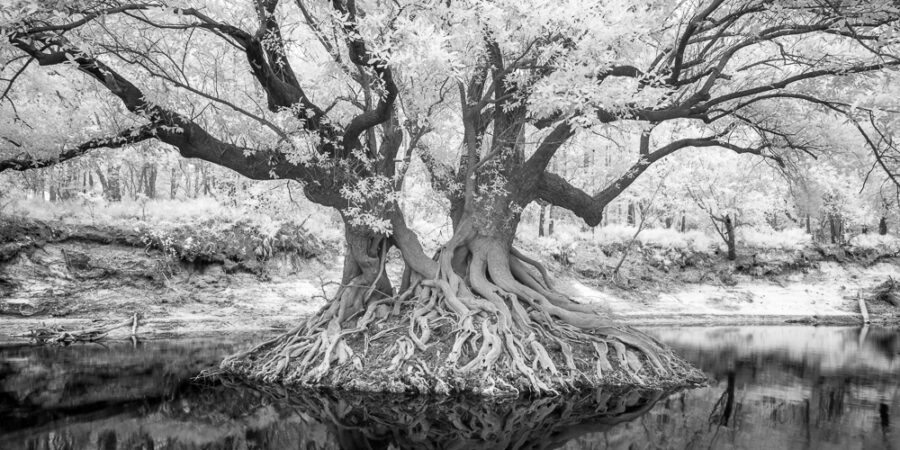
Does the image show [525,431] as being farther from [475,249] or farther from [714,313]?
[714,313]

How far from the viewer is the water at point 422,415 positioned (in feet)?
21.0

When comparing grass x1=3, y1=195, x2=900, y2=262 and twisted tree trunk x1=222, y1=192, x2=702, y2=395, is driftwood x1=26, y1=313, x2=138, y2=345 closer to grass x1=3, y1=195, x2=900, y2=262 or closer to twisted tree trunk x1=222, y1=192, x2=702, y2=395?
grass x1=3, y1=195, x2=900, y2=262

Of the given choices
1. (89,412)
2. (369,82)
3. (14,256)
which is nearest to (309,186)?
(369,82)

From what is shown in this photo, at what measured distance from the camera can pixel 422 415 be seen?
7227 mm

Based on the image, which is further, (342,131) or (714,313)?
(714,313)

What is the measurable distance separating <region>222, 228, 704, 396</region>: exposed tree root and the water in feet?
1.38

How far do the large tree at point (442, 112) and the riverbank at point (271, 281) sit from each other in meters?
2.55

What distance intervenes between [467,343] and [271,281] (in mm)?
11581

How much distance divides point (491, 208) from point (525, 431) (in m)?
5.01

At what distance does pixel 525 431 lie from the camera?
21.7 ft

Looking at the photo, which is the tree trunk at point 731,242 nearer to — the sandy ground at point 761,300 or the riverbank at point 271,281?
the riverbank at point 271,281

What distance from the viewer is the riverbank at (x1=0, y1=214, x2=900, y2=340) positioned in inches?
607

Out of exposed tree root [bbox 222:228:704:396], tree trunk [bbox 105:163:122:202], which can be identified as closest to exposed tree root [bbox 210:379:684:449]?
exposed tree root [bbox 222:228:704:396]

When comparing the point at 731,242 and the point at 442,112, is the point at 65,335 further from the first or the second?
the point at 731,242
